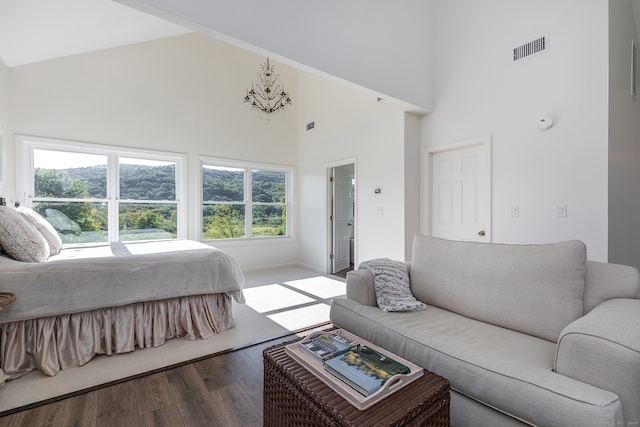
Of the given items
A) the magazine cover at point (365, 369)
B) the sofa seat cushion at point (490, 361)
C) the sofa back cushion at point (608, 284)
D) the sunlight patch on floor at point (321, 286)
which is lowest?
the sunlight patch on floor at point (321, 286)

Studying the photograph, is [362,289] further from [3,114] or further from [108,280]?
[3,114]

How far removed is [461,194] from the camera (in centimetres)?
376

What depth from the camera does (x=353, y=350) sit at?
1.37 m

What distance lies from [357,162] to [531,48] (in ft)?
8.16

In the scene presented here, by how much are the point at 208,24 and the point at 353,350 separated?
97.1 inches

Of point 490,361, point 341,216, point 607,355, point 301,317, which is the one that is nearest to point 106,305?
point 301,317

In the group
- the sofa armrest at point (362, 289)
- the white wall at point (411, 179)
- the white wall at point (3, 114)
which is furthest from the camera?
the white wall at point (411, 179)

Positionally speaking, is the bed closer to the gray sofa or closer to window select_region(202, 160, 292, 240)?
the gray sofa

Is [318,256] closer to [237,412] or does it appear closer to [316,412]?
[237,412]

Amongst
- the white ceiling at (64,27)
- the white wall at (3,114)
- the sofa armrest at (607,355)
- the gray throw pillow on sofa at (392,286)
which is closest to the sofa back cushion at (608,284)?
the sofa armrest at (607,355)

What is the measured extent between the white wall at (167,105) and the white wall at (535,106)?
3330 mm

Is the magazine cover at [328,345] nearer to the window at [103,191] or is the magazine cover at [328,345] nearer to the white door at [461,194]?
the white door at [461,194]

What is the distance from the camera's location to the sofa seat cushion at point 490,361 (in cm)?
106

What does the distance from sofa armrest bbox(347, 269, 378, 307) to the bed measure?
118cm
